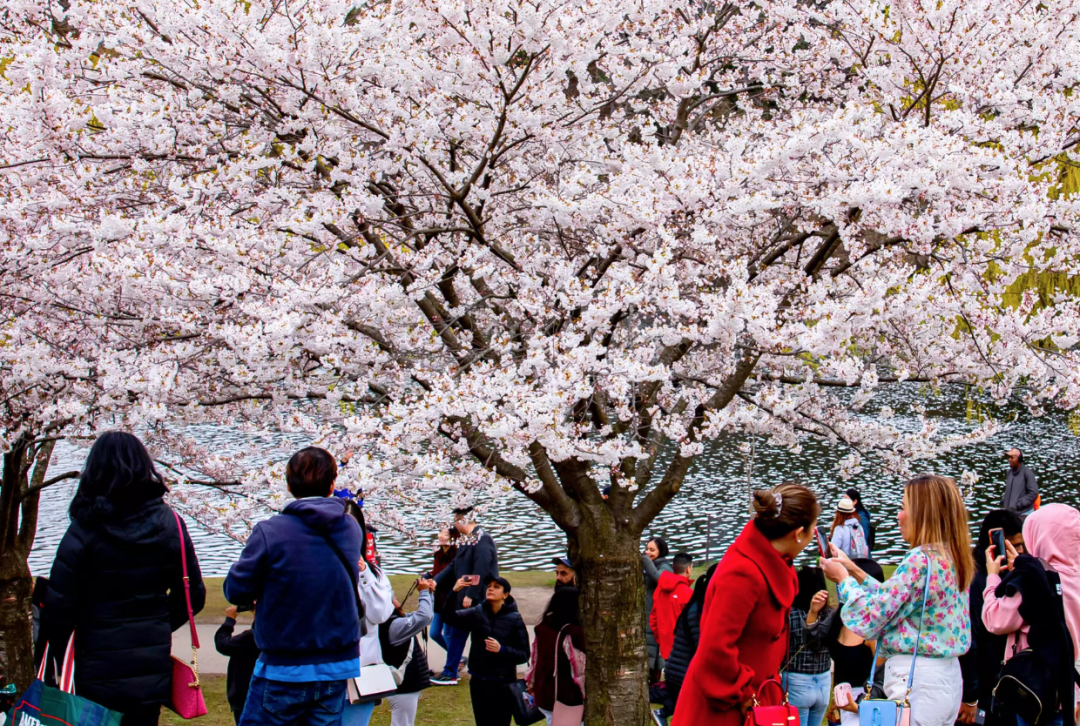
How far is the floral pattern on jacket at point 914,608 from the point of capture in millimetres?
3592

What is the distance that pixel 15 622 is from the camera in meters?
7.68

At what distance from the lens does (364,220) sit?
6.19 metres

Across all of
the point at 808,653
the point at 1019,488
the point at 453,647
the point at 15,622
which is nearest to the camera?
the point at 808,653

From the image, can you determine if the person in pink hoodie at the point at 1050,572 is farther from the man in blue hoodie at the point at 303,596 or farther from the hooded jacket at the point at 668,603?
the man in blue hoodie at the point at 303,596

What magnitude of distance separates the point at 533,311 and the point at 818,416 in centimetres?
296

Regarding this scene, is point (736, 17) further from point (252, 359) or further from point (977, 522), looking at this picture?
point (977, 522)

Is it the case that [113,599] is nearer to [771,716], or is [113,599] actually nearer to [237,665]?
[237,665]

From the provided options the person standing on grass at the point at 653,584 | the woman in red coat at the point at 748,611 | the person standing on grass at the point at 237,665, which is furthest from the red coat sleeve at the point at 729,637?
the person standing on grass at the point at 653,584

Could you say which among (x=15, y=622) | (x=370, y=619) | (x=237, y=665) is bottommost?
(x=15, y=622)

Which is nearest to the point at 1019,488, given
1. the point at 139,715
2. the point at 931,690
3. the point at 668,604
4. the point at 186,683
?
the point at 668,604


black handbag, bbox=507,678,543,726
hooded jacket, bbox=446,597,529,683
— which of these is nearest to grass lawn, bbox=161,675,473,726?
black handbag, bbox=507,678,543,726

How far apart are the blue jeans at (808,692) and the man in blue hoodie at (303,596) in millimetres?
2492

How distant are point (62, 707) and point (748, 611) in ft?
8.14

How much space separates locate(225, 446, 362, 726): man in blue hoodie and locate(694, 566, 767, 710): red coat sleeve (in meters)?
1.32
